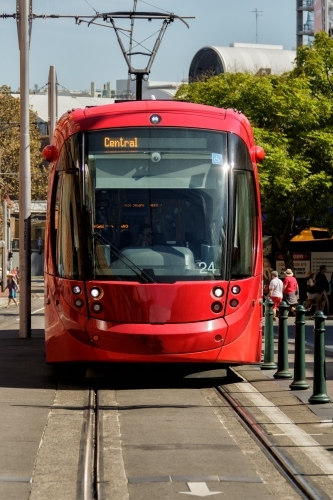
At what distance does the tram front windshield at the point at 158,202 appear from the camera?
44.6 feet

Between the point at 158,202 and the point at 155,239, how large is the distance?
1.47 feet

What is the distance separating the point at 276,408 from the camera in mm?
11852

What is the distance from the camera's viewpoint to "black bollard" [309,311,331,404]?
11.6 meters

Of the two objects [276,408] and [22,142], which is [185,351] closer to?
[276,408]

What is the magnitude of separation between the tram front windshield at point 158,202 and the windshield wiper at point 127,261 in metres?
0.01

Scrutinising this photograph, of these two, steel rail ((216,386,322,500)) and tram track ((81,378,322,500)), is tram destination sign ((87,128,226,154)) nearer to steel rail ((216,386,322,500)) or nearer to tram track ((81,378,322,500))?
tram track ((81,378,322,500))

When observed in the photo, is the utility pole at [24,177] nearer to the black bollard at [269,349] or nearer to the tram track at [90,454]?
the black bollard at [269,349]

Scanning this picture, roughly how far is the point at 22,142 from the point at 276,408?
483 inches

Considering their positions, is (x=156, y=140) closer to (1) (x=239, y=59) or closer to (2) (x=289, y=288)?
(2) (x=289, y=288)

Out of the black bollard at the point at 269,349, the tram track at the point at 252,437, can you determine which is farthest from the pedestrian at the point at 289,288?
the tram track at the point at 252,437

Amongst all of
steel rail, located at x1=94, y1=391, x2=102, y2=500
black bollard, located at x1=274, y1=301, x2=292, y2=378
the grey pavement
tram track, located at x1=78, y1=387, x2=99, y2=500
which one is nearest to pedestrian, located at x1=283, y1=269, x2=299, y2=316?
the grey pavement

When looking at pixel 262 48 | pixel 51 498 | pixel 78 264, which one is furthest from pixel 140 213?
pixel 262 48

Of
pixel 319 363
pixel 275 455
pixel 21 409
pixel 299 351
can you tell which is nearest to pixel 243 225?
pixel 299 351

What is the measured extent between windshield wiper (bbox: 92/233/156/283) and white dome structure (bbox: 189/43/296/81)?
3462 inches
